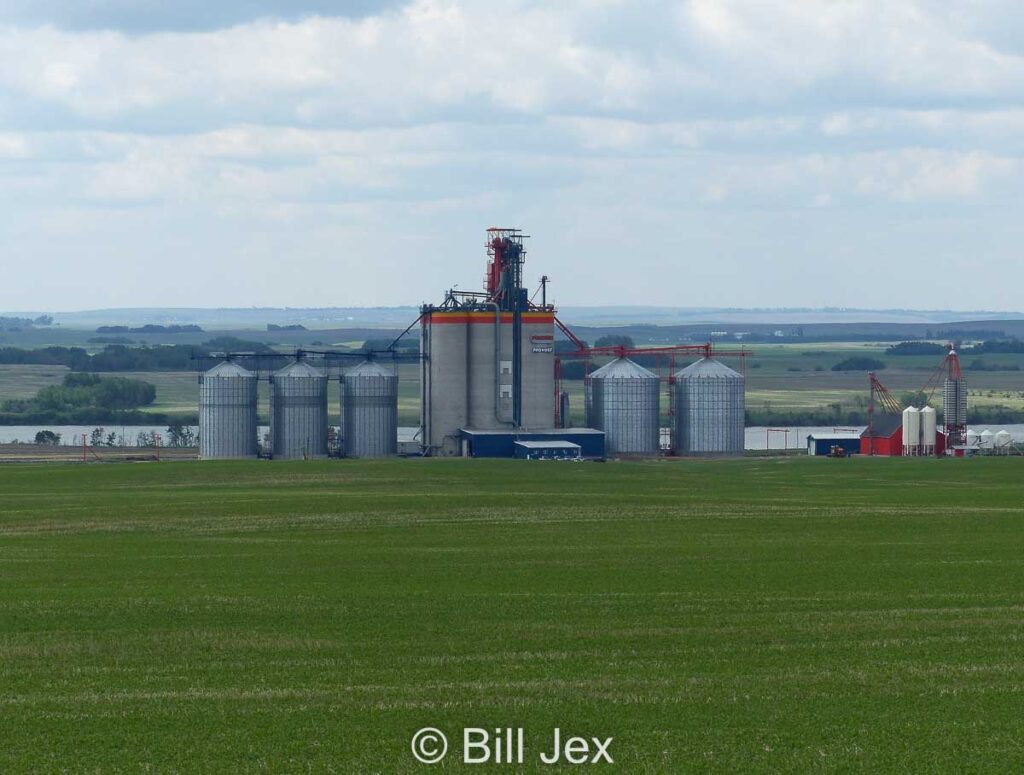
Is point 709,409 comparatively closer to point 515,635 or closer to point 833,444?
point 833,444

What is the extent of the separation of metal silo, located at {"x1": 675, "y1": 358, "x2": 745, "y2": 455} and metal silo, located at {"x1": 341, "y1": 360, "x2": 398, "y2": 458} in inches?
697

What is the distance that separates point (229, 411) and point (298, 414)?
171 inches

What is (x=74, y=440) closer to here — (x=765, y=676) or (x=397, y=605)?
(x=397, y=605)

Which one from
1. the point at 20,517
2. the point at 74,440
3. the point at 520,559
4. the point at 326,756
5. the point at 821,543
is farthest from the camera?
the point at 74,440

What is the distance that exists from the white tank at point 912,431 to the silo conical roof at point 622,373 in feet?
50.6

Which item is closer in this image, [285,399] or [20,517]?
[20,517]

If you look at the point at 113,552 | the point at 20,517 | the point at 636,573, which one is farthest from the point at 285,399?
the point at 636,573

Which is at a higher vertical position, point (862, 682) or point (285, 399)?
point (285, 399)

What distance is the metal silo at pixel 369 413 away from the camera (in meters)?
101

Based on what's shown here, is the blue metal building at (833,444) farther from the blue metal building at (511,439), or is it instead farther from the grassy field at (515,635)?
the grassy field at (515,635)

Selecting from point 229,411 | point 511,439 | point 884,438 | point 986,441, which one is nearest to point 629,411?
point 511,439

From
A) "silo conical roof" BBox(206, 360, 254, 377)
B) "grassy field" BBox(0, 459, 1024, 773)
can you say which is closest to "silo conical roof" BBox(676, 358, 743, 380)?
"silo conical roof" BBox(206, 360, 254, 377)

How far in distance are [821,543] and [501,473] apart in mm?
36206

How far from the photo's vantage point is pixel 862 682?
89.7ft
